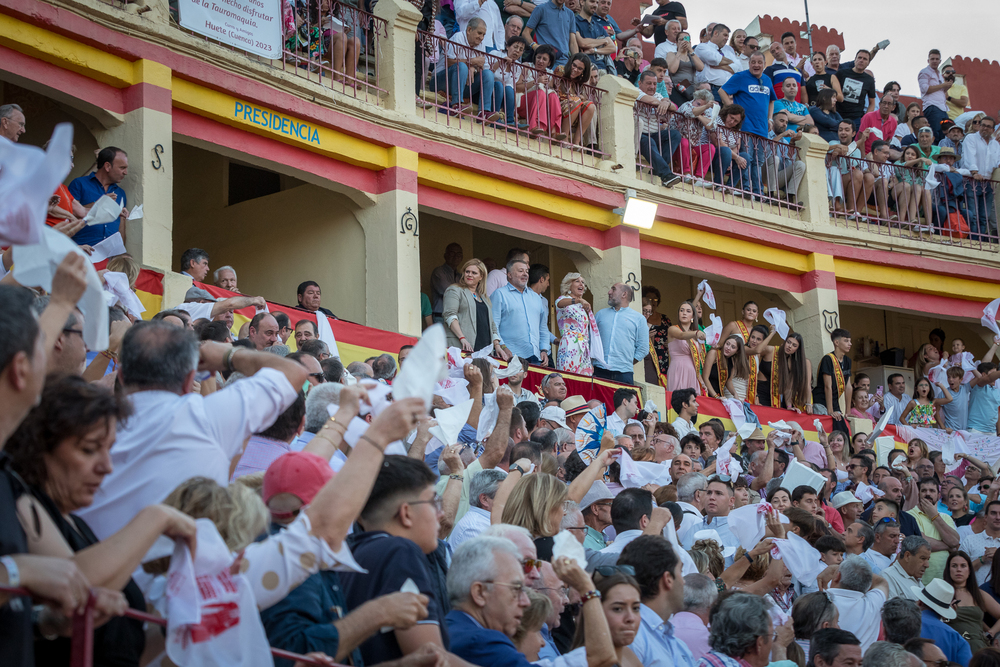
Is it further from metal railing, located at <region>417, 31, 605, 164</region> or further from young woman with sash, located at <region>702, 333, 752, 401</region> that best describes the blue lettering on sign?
young woman with sash, located at <region>702, 333, 752, 401</region>

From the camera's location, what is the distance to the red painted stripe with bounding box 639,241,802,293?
14797 millimetres

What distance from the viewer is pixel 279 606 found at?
2904 millimetres

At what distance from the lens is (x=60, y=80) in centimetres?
960

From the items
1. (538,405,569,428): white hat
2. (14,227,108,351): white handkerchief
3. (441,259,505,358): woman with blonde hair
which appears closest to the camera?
(14,227,108,351): white handkerchief

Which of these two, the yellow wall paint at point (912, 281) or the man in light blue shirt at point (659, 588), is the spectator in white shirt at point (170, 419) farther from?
the yellow wall paint at point (912, 281)

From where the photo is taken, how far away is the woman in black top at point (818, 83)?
58.0ft

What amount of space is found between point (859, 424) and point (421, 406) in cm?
1221

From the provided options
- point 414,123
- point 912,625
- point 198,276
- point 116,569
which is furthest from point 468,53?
point 116,569

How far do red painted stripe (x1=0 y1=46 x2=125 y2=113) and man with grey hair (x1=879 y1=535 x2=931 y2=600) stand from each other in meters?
7.17

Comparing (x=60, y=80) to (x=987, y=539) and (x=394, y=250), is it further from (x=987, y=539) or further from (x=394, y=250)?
(x=987, y=539)

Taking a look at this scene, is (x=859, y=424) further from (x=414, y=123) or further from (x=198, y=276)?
(x=198, y=276)

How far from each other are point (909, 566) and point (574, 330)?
4866 mm

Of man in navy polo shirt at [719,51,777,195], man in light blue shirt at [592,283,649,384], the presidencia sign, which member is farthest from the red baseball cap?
man in navy polo shirt at [719,51,777,195]

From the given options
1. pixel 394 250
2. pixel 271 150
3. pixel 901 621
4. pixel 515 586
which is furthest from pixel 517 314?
pixel 515 586
